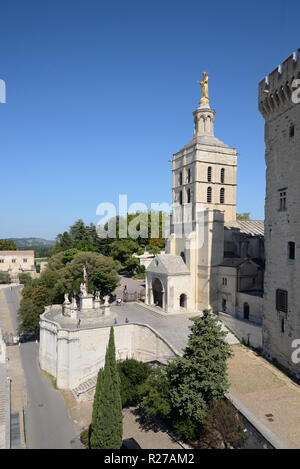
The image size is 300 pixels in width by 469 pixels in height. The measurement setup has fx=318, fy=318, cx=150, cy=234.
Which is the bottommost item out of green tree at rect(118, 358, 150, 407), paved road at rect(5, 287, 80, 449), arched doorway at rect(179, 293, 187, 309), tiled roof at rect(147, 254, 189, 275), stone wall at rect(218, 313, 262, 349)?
paved road at rect(5, 287, 80, 449)

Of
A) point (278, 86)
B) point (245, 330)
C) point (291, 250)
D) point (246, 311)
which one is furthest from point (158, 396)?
point (278, 86)

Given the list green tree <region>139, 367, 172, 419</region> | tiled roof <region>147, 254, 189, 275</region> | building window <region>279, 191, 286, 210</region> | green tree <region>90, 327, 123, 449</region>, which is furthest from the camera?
tiled roof <region>147, 254, 189, 275</region>

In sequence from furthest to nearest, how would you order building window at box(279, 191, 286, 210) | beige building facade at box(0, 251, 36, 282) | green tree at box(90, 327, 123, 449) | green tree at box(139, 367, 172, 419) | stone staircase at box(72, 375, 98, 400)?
beige building facade at box(0, 251, 36, 282), stone staircase at box(72, 375, 98, 400), building window at box(279, 191, 286, 210), green tree at box(139, 367, 172, 419), green tree at box(90, 327, 123, 449)

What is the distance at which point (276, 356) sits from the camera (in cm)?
2166

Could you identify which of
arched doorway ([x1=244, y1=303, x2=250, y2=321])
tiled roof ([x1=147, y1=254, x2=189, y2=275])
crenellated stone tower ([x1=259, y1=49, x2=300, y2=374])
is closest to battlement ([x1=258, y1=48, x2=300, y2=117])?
crenellated stone tower ([x1=259, y1=49, x2=300, y2=374])

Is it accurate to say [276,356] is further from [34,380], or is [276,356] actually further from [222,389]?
[34,380]

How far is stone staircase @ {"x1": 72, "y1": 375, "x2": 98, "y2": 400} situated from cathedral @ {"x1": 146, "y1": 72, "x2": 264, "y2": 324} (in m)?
10.1

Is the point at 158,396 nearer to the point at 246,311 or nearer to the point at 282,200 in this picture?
the point at 246,311

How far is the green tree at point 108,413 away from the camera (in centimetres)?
1528

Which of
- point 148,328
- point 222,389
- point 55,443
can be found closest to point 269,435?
point 222,389

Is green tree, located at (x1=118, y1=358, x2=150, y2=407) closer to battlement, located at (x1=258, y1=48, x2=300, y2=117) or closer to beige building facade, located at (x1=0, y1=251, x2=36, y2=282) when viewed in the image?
battlement, located at (x1=258, y1=48, x2=300, y2=117)

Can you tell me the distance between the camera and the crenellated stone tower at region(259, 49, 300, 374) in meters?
19.7

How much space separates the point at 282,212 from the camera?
21.1 metres

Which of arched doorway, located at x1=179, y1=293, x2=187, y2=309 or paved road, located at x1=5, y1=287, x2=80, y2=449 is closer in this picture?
paved road, located at x1=5, y1=287, x2=80, y2=449
